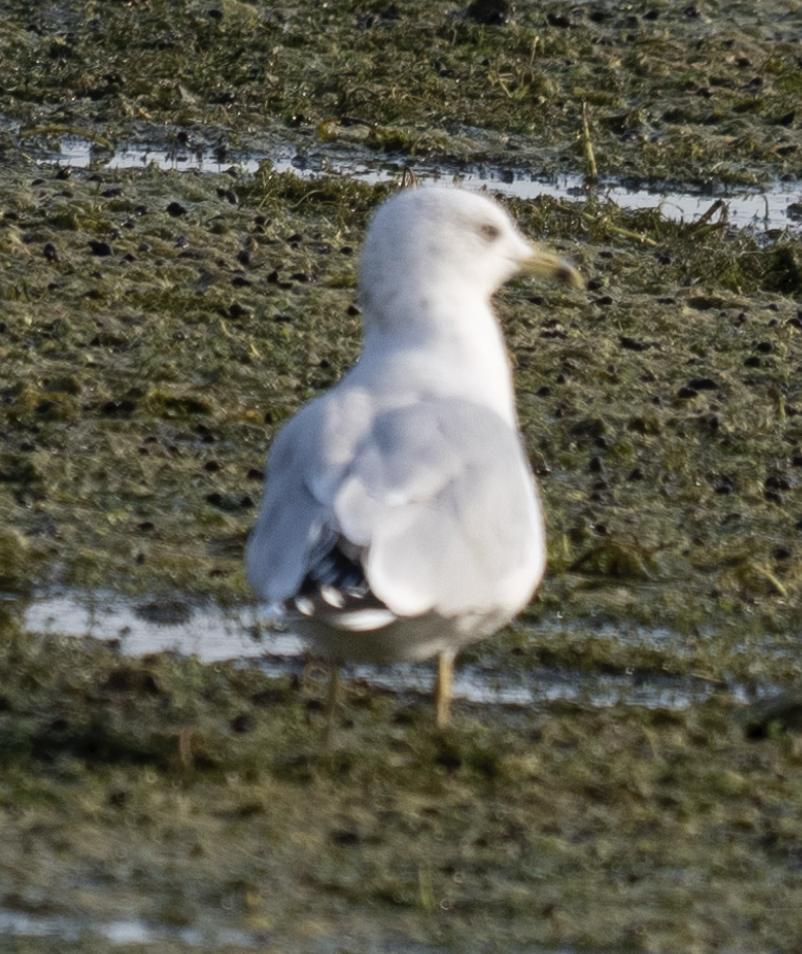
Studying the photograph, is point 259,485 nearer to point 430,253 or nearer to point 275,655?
point 275,655

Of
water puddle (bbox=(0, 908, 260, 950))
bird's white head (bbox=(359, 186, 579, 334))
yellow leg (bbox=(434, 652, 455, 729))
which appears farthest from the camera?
bird's white head (bbox=(359, 186, 579, 334))

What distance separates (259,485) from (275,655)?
123cm

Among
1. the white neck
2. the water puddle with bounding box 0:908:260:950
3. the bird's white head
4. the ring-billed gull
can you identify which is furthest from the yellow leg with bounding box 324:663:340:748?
the water puddle with bounding box 0:908:260:950

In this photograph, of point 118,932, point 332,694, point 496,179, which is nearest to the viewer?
point 118,932

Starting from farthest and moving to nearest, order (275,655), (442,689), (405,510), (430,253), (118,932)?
(275,655), (430,253), (442,689), (405,510), (118,932)

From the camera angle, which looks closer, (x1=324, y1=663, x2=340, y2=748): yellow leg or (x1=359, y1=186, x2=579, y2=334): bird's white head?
(x1=324, y1=663, x2=340, y2=748): yellow leg

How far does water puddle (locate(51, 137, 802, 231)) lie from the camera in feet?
33.7

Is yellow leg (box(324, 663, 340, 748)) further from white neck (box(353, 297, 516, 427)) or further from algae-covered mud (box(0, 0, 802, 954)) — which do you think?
white neck (box(353, 297, 516, 427))

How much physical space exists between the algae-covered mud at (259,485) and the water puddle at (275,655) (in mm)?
21

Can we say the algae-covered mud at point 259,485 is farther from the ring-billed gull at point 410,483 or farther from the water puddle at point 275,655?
the ring-billed gull at point 410,483

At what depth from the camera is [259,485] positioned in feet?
21.2

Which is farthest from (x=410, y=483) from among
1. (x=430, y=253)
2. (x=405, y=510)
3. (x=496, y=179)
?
(x=496, y=179)

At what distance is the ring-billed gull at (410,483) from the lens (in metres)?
4.12

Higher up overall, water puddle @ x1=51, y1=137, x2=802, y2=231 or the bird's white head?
water puddle @ x1=51, y1=137, x2=802, y2=231
